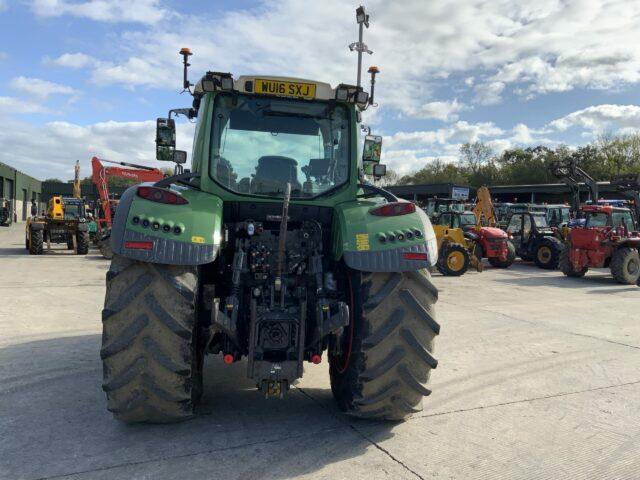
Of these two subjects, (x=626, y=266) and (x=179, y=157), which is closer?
(x=179, y=157)

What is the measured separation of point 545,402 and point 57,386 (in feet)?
14.2

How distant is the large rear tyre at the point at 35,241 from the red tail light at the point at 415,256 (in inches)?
668

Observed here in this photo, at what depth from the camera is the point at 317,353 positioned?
12.0ft

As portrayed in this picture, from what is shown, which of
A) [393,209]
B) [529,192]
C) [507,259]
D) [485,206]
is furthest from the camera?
[529,192]

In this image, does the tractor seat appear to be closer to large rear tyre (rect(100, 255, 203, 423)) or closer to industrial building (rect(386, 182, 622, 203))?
large rear tyre (rect(100, 255, 203, 423))

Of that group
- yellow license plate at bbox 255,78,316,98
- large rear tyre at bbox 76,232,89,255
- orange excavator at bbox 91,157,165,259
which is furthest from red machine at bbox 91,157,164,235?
yellow license plate at bbox 255,78,316,98

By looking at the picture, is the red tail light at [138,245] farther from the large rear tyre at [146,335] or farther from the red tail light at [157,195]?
the red tail light at [157,195]

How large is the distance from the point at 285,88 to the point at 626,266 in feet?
43.1

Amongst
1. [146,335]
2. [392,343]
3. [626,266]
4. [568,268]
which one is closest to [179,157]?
[146,335]

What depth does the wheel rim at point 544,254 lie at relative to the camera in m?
→ 17.7

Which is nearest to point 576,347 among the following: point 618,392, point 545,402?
point 618,392

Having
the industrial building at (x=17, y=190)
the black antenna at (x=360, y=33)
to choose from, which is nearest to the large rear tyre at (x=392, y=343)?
the black antenna at (x=360, y=33)

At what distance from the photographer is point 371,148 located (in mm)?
4902

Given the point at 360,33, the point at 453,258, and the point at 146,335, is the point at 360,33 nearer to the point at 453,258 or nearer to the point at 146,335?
the point at 453,258
